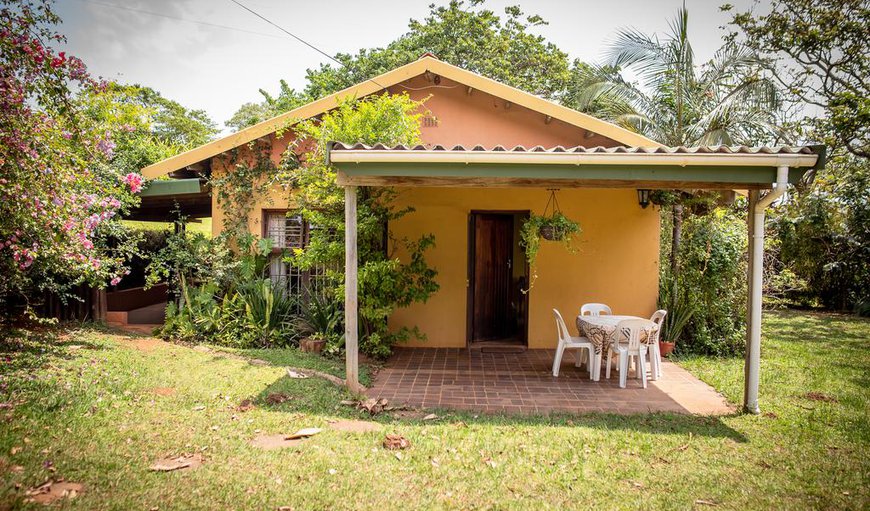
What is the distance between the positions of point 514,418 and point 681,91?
8.69 meters

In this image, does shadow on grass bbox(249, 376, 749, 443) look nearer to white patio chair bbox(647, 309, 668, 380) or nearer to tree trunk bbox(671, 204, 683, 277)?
white patio chair bbox(647, 309, 668, 380)

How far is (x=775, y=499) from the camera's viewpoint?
3.41 meters

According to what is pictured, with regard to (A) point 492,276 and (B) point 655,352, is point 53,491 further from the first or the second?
(A) point 492,276

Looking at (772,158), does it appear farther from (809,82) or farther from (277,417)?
(809,82)

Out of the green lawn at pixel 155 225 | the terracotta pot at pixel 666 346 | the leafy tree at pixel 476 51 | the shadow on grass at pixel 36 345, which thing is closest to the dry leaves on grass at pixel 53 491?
the shadow on grass at pixel 36 345

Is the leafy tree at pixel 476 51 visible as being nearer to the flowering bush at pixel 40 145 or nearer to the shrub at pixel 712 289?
the shrub at pixel 712 289

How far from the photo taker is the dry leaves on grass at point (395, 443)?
4.11 m

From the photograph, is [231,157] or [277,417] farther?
[231,157]

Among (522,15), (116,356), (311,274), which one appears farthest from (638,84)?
(522,15)

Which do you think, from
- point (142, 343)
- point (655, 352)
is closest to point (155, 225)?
point (142, 343)

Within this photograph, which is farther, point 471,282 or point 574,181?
point 471,282

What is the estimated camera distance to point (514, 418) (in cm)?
493

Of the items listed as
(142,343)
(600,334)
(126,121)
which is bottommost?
(142,343)

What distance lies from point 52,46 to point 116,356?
3674mm
